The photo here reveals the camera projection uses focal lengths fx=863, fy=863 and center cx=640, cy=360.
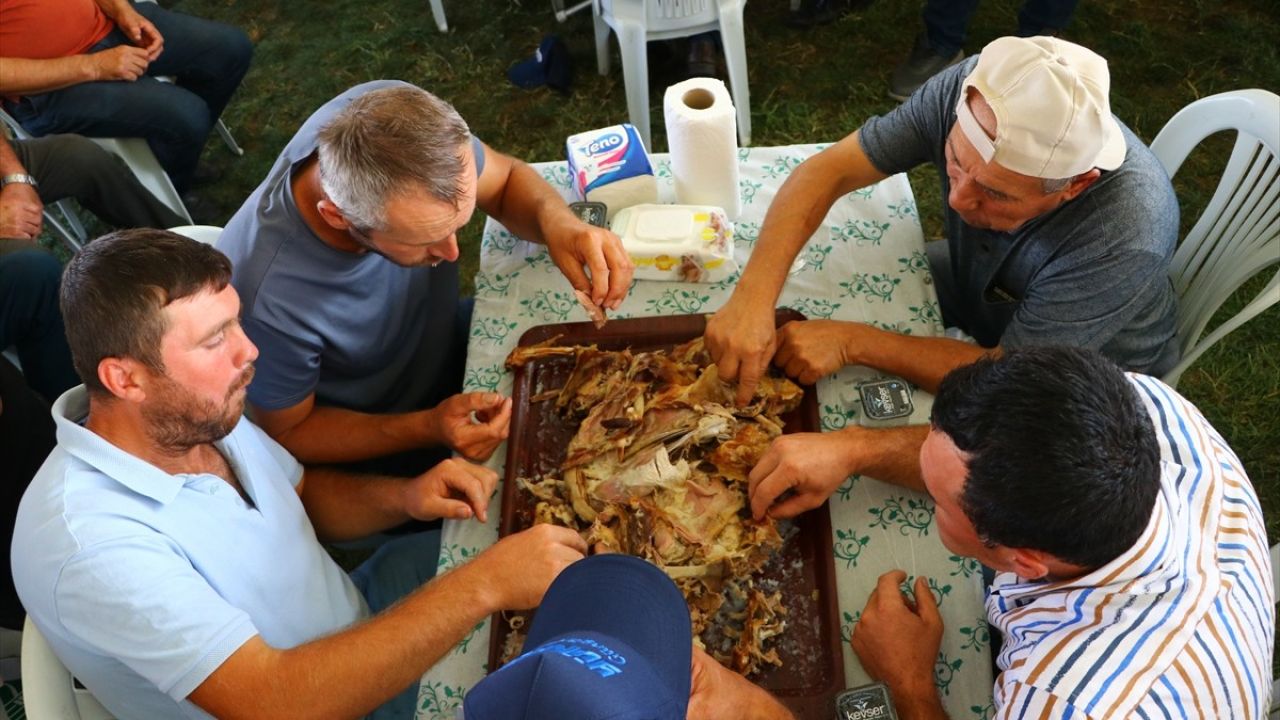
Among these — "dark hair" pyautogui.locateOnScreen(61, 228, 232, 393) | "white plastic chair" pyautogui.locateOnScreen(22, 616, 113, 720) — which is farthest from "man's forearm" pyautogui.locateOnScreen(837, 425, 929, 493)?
"white plastic chair" pyautogui.locateOnScreen(22, 616, 113, 720)

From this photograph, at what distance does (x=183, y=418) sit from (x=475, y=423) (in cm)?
59

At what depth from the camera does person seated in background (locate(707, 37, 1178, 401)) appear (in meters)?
1.74

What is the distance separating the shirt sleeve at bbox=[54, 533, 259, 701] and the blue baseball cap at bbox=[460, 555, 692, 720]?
2.45ft

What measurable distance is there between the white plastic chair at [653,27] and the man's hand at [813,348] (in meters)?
1.82

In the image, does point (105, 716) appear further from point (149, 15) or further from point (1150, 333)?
point (149, 15)

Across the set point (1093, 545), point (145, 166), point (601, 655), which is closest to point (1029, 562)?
point (1093, 545)

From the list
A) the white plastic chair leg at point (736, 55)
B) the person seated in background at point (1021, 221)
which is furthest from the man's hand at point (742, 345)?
the white plastic chair leg at point (736, 55)

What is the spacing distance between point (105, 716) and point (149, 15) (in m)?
3.35

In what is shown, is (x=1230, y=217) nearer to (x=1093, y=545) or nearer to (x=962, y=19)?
(x=1093, y=545)

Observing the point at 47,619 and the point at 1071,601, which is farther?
the point at 47,619

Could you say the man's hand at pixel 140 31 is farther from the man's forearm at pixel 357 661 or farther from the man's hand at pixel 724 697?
the man's hand at pixel 724 697

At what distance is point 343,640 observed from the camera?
160cm

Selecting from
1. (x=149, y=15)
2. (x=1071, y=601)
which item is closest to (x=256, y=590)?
(x=1071, y=601)

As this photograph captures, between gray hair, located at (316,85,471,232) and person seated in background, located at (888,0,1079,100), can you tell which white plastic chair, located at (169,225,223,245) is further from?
person seated in background, located at (888,0,1079,100)
